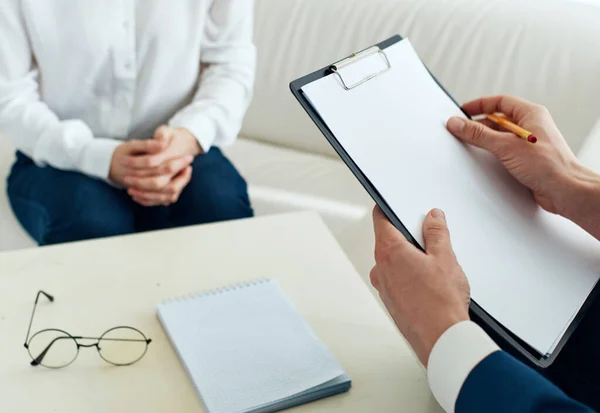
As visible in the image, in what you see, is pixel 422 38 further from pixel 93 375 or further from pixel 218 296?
pixel 93 375

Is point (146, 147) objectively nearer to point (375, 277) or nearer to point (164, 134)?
point (164, 134)

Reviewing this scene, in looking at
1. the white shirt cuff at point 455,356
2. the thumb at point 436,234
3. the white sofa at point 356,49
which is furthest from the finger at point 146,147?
the white shirt cuff at point 455,356

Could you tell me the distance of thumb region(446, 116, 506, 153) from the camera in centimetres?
89

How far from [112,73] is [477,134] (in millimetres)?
709

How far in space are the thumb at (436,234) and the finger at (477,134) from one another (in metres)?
0.17

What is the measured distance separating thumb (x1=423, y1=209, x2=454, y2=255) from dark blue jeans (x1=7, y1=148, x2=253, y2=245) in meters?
0.59

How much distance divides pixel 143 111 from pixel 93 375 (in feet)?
2.07

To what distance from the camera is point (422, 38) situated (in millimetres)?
1599

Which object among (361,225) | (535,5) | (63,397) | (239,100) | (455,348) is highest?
(535,5)

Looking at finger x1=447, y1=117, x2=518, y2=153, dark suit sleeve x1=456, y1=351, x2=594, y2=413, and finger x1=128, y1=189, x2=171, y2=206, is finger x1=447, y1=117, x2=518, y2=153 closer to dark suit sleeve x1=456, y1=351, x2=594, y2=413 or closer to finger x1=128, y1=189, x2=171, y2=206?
dark suit sleeve x1=456, y1=351, x2=594, y2=413

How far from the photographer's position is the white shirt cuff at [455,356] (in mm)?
648

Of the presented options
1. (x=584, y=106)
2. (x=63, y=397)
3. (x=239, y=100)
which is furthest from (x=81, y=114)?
(x=584, y=106)

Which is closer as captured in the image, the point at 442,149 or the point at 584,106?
the point at 442,149

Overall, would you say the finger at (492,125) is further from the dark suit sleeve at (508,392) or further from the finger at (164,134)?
the finger at (164,134)
